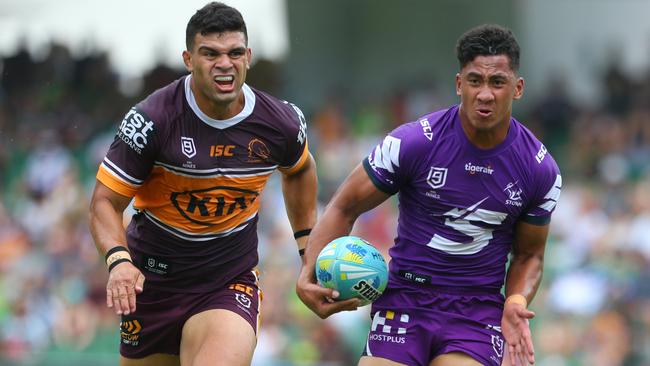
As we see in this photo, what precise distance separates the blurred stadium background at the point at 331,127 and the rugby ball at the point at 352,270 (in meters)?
6.86

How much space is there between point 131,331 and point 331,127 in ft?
38.7

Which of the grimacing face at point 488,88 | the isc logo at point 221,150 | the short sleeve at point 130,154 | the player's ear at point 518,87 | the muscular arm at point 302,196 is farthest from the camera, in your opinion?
the muscular arm at point 302,196

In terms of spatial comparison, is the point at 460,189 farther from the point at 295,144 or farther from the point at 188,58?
the point at 188,58

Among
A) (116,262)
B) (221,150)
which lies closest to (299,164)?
(221,150)

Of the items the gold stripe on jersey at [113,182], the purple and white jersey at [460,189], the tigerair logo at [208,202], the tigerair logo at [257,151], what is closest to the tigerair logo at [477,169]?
the purple and white jersey at [460,189]

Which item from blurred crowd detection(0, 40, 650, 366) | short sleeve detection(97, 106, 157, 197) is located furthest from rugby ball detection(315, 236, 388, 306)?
blurred crowd detection(0, 40, 650, 366)

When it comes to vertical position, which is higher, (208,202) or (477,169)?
(477,169)

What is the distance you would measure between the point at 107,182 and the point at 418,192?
6.36 ft

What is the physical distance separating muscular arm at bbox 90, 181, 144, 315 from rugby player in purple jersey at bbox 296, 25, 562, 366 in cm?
106

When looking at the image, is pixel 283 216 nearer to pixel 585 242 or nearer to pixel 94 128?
pixel 585 242

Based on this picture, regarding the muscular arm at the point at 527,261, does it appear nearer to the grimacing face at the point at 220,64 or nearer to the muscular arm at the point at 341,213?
the muscular arm at the point at 341,213

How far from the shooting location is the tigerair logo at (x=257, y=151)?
7.68 metres

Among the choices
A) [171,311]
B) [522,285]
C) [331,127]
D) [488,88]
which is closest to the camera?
[488,88]

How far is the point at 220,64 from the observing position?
7340 millimetres
